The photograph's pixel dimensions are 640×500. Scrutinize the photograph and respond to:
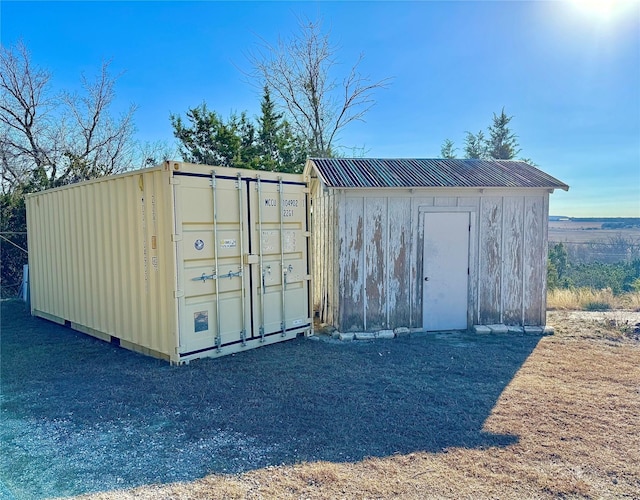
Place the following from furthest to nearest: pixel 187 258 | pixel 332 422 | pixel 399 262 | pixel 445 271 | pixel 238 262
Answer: pixel 445 271
pixel 399 262
pixel 238 262
pixel 187 258
pixel 332 422

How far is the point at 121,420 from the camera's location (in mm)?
3945

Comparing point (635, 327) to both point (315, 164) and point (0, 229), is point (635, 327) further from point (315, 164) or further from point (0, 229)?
point (0, 229)

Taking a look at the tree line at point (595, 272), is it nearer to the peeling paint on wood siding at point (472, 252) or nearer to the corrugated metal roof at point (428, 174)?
the corrugated metal roof at point (428, 174)

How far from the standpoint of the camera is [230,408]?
4.19 m

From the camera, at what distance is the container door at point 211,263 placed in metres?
5.35

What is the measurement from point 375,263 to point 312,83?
34.7 ft

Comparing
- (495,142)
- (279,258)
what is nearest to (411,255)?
(279,258)

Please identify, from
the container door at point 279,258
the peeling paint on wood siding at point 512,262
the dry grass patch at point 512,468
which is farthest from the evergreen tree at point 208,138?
the dry grass patch at point 512,468

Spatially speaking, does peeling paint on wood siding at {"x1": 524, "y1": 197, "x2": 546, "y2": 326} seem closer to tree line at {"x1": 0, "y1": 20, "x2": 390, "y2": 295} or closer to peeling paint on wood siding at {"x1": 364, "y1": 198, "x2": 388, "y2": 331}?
peeling paint on wood siding at {"x1": 364, "y1": 198, "x2": 388, "y2": 331}

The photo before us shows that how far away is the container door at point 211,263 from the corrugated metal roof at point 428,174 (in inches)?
68.5

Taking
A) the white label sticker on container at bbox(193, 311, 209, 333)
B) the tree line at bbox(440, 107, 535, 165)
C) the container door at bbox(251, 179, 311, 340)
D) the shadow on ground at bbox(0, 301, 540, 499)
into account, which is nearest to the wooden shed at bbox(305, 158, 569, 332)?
the container door at bbox(251, 179, 311, 340)

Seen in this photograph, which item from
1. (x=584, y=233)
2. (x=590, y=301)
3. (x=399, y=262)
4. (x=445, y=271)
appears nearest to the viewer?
(x=399, y=262)

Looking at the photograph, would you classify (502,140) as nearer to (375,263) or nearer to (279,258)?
(375,263)

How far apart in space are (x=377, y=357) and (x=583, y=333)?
13.4 ft
